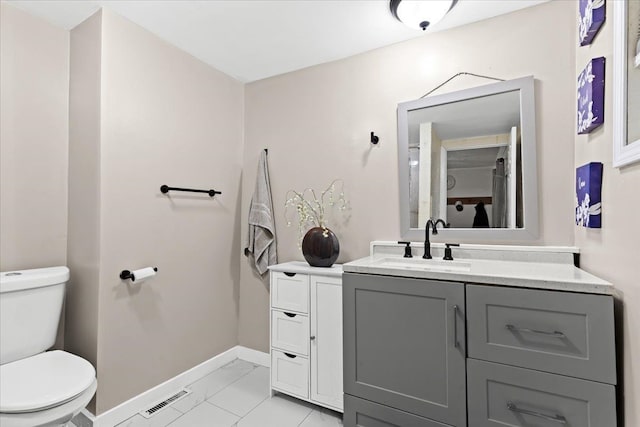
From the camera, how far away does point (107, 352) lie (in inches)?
66.7

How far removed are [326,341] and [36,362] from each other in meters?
1.45

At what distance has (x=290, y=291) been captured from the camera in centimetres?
193

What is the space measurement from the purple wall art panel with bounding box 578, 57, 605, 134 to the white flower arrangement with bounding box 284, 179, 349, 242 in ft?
4.35

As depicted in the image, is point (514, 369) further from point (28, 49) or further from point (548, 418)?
point (28, 49)

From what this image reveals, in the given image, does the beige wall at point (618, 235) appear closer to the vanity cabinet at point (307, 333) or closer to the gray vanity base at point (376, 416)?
the gray vanity base at point (376, 416)

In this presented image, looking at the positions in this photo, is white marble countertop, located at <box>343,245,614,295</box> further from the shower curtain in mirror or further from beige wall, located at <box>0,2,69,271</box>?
beige wall, located at <box>0,2,69,271</box>

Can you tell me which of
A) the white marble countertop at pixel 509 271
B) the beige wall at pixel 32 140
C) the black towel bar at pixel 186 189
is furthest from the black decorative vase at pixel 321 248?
the beige wall at pixel 32 140

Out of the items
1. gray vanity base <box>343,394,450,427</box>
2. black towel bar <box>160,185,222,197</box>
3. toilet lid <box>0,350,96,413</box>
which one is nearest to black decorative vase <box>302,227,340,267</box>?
gray vanity base <box>343,394,450,427</box>

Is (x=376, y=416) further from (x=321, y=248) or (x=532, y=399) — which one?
(x=321, y=248)

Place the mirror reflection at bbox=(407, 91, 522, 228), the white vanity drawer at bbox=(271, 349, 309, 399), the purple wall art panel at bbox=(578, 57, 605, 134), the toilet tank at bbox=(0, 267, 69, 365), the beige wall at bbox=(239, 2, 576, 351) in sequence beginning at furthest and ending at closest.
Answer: the white vanity drawer at bbox=(271, 349, 309, 399) → the mirror reflection at bbox=(407, 91, 522, 228) → the beige wall at bbox=(239, 2, 576, 351) → the toilet tank at bbox=(0, 267, 69, 365) → the purple wall art panel at bbox=(578, 57, 605, 134)

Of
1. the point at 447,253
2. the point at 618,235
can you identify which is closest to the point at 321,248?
the point at 447,253

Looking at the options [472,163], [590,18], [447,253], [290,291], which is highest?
[590,18]

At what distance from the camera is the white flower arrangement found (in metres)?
2.20

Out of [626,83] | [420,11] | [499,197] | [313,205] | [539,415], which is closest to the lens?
[626,83]
